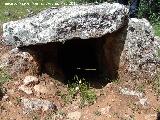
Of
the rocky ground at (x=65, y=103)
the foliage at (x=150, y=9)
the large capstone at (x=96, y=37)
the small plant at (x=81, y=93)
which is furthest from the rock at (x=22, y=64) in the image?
the foliage at (x=150, y=9)

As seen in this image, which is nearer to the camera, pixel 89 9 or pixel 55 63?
pixel 89 9

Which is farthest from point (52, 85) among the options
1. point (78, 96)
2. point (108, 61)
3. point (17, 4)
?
point (17, 4)

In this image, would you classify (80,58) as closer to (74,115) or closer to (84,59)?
(84,59)

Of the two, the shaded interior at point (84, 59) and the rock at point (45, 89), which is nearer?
the rock at point (45, 89)

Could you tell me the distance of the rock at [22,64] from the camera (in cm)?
1662

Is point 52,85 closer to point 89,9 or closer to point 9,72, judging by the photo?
point 9,72

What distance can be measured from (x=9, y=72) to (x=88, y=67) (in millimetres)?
3305

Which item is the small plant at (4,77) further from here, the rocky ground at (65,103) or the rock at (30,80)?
the rock at (30,80)

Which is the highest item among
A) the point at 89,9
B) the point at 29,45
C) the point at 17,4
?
the point at 89,9

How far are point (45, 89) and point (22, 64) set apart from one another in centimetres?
110

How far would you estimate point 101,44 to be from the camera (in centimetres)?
1753

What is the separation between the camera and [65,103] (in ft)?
52.6

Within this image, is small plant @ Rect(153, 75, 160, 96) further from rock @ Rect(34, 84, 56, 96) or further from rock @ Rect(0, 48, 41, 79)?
rock @ Rect(0, 48, 41, 79)

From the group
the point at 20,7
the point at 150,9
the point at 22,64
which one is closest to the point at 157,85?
the point at 22,64
